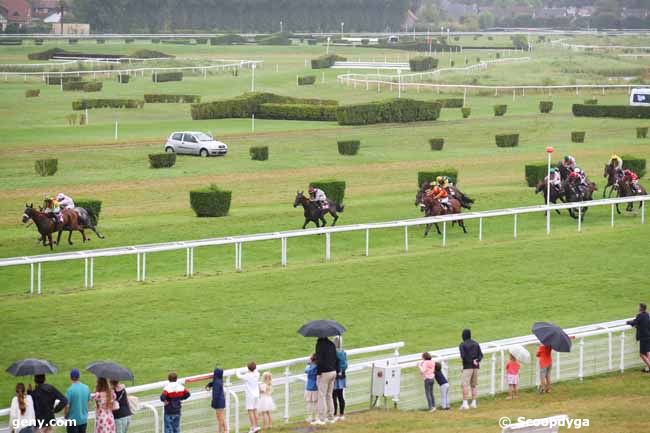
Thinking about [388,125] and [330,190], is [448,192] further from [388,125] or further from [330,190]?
Result: [388,125]

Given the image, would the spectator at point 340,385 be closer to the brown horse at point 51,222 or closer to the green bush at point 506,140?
the brown horse at point 51,222

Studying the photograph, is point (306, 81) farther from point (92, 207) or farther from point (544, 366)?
point (544, 366)

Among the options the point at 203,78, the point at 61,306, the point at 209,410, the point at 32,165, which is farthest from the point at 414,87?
the point at 209,410

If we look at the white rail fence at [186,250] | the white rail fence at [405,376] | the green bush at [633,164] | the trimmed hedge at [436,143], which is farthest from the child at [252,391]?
the trimmed hedge at [436,143]

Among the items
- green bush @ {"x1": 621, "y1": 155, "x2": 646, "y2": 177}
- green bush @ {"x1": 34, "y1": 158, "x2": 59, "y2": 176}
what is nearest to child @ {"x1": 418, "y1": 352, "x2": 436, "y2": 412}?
green bush @ {"x1": 621, "y1": 155, "x2": 646, "y2": 177}

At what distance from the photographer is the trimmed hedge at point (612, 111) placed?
55.1m

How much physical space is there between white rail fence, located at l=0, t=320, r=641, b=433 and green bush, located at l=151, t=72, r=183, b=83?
57.1 m

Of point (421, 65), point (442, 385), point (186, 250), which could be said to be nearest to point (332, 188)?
point (186, 250)

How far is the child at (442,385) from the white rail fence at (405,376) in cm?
22

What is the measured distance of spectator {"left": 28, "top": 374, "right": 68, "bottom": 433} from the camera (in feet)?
43.0

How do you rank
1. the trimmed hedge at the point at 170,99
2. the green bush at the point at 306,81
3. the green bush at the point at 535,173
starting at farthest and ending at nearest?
1. the green bush at the point at 306,81
2. the trimmed hedge at the point at 170,99
3. the green bush at the point at 535,173

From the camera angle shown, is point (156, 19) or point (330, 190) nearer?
point (330, 190)

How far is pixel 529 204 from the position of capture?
32625 millimetres

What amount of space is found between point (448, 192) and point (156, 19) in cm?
10310
